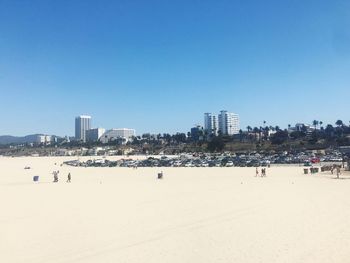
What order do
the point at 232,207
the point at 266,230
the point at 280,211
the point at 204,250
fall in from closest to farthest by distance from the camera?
the point at 204,250 → the point at 266,230 → the point at 280,211 → the point at 232,207

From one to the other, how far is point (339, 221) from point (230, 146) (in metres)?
116

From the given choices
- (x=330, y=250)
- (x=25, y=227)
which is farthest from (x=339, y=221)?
(x=25, y=227)

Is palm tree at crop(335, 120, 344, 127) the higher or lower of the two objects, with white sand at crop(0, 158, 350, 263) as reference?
higher

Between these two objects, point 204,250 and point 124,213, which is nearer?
point 204,250

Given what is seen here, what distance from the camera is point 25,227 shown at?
1503cm

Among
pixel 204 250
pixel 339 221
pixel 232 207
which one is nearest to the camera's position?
pixel 204 250

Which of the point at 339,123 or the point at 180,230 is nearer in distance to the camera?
the point at 180,230

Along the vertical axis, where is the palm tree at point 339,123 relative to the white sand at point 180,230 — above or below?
above

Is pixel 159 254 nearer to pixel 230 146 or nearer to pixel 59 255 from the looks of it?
pixel 59 255

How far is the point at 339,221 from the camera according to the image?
14953 mm

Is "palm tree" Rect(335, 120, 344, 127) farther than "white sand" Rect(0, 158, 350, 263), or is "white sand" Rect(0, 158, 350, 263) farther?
"palm tree" Rect(335, 120, 344, 127)

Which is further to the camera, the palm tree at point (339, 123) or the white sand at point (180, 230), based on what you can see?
the palm tree at point (339, 123)

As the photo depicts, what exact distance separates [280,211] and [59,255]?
1035 centimetres

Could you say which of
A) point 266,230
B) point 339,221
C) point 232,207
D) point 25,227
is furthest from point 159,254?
point 232,207
